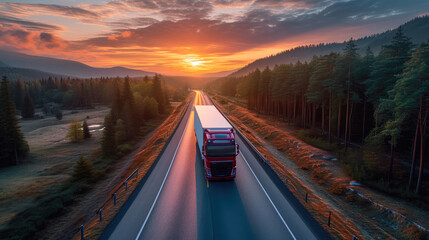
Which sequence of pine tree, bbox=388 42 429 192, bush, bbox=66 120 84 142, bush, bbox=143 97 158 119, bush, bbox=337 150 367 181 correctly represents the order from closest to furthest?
pine tree, bbox=388 42 429 192
bush, bbox=337 150 367 181
bush, bbox=66 120 84 142
bush, bbox=143 97 158 119

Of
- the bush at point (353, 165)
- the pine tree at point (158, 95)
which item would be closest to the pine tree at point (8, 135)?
the pine tree at point (158, 95)

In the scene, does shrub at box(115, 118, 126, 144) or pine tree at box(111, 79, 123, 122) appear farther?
pine tree at box(111, 79, 123, 122)

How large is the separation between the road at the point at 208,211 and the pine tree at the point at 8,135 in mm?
38435

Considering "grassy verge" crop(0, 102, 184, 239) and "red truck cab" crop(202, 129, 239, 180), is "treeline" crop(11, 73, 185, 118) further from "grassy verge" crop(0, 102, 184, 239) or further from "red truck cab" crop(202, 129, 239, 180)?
"red truck cab" crop(202, 129, 239, 180)

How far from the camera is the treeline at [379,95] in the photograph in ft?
68.6

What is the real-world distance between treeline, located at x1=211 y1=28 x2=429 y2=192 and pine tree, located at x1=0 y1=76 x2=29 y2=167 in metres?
58.0

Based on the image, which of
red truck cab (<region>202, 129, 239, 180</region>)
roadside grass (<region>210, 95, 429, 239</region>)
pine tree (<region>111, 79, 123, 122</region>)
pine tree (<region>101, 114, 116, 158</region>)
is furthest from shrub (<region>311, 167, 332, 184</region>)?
pine tree (<region>111, 79, 123, 122</region>)

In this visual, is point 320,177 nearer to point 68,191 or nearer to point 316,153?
point 316,153

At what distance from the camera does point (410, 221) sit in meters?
16.3

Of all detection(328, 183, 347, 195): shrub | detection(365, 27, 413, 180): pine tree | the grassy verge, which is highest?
detection(365, 27, 413, 180): pine tree

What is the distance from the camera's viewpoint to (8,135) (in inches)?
1700

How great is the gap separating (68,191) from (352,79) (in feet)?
138

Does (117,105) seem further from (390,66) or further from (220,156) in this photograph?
(390,66)

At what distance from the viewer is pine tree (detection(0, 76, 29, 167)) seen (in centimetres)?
4188
